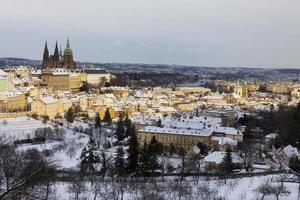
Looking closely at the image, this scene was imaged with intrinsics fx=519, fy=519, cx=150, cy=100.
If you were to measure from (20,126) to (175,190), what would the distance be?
23580 mm

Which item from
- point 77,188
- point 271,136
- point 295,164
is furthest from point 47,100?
point 77,188

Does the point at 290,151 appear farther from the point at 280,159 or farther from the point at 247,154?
the point at 247,154

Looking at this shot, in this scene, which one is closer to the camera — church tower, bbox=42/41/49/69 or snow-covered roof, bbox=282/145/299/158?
snow-covered roof, bbox=282/145/299/158

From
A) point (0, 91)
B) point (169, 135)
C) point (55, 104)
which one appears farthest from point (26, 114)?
point (169, 135)

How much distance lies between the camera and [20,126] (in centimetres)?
4269

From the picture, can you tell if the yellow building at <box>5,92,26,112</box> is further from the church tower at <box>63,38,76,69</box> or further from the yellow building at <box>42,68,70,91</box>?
the church tower at <box>63,38,76,69</box>

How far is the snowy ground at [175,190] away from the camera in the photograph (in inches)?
845

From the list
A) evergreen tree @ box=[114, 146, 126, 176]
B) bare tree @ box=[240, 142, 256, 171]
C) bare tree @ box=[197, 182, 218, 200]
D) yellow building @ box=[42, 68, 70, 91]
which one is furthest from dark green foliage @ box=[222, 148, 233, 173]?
yellow building @ box=[42, 68, 70, 91]

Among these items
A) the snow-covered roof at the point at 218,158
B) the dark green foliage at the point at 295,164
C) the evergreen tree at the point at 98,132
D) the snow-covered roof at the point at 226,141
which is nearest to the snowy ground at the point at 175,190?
the dark green foliage at the point at 295,164

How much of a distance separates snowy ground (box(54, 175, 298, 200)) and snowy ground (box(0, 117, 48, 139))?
646 inches

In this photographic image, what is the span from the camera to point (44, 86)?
234 feet

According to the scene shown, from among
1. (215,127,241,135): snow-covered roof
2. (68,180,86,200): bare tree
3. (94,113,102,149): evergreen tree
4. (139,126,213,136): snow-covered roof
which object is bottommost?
(94,113,102,149): evergreen tree

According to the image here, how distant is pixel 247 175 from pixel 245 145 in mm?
8234

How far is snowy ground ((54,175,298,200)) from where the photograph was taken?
21453 mm
